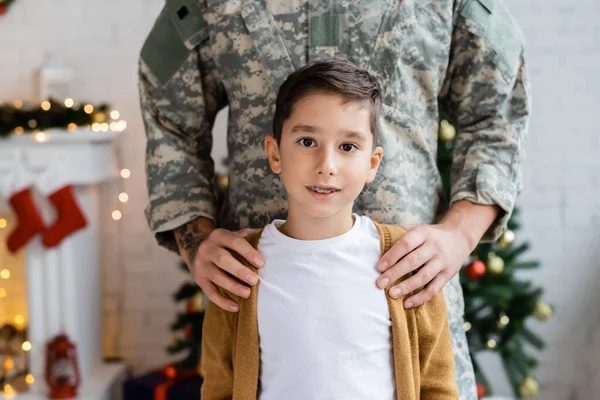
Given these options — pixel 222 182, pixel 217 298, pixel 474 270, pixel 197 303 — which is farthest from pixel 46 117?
pixel 217 298

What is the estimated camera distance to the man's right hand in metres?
1.11

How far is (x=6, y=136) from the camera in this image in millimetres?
2682

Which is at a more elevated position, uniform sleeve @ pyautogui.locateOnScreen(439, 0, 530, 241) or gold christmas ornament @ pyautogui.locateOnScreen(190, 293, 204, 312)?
uniform sleeve @ pyautogui.locateOnScreen(439, 0, 530, 241)

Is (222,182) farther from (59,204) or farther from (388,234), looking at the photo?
(388,234)

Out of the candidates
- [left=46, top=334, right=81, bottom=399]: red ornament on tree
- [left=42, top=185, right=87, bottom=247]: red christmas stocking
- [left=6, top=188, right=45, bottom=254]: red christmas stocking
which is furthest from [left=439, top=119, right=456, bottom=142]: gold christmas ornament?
[left=46, top=334, right=81, bottom=399]: red ornament on tree

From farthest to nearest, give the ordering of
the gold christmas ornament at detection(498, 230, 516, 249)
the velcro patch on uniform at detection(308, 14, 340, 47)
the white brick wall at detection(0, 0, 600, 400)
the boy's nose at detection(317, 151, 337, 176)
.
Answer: the white brick wall at detection(0, 0, 600, 400), the gold christmas ornament at detection(498, 230, 516, 249), the velcro patch on uniform at detection(308, 14, 340, 47), the boy's nose at detection(317, 151, 337, 176)

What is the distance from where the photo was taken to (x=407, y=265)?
1105 millimetres

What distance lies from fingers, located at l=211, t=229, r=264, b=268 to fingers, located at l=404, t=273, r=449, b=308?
247 millimetres

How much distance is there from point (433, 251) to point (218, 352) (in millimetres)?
397

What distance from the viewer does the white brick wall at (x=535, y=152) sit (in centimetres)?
291

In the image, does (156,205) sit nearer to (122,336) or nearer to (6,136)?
(6,136)

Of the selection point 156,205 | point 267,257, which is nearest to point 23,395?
point 156,205

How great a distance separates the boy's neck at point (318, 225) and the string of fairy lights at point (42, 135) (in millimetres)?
1875

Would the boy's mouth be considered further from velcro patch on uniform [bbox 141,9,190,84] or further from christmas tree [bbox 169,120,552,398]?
christmas tree [bbox 169,120,552,398]
